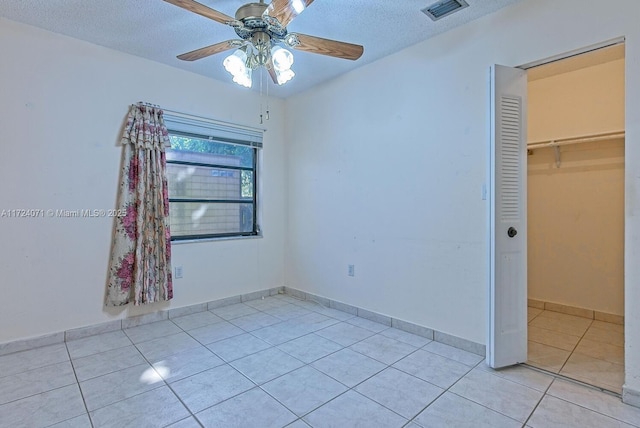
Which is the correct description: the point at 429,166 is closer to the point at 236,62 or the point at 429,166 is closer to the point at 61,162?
the point at 236,62

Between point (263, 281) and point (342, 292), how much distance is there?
1068 mm

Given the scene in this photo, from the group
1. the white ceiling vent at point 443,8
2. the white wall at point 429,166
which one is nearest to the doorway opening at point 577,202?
the white wall at point 429,166

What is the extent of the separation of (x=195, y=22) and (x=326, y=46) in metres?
1.11

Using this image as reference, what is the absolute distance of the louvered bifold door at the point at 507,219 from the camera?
2.18 m

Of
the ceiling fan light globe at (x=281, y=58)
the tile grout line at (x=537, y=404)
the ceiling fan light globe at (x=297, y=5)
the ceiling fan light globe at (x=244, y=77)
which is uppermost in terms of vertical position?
the ceiling fan light globe at (x=297, y=5)

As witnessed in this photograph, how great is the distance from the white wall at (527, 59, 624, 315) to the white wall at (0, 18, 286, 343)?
3749 mm

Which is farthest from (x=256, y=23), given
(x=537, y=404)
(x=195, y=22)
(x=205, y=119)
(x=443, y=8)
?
A: (x=537, y=404)

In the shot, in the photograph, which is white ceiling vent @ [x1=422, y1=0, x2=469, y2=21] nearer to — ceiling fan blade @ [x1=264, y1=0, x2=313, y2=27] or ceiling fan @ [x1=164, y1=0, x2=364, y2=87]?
ceiling fan @ [x1=164, y1=0, x2=364, y2=87]

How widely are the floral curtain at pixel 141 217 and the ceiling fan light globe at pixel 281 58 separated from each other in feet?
5.34

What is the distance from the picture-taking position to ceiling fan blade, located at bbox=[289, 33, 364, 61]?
197 cm

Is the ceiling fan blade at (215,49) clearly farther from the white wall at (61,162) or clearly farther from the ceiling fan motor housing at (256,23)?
the white wall at (61,162)

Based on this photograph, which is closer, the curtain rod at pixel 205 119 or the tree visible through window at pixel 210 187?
the curtain rod at pixel 205 119

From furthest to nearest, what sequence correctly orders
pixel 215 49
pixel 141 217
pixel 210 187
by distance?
pixel 210 187 → pixel 141 217 → pixel 215 49

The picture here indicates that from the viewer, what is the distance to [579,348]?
2.52 metres
